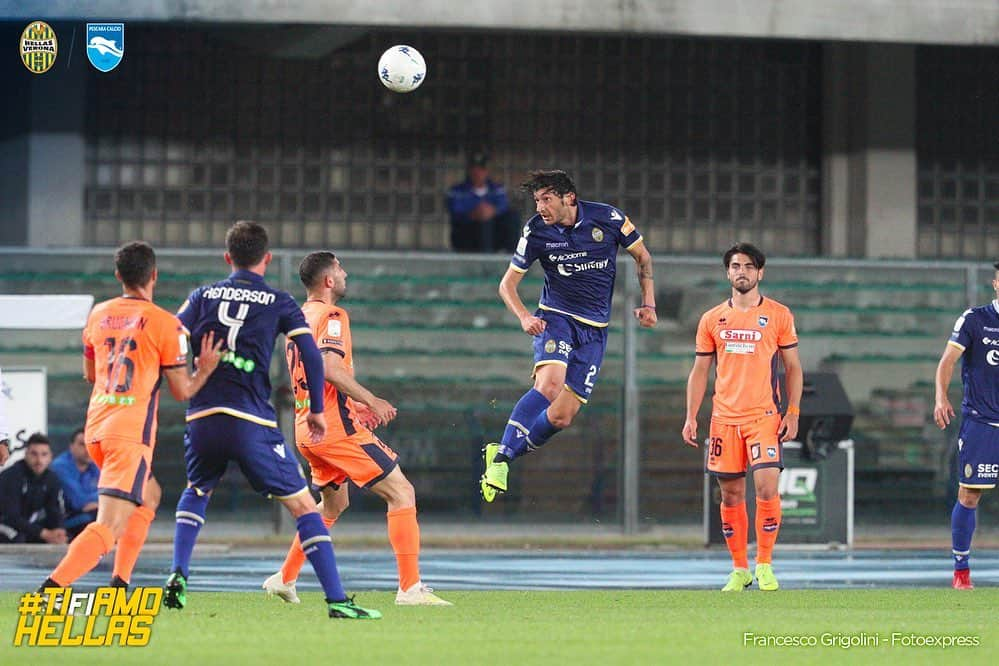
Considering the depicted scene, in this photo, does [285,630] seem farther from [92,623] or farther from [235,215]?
[235,215]

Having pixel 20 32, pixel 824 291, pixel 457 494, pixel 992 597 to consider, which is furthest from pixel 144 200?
pixel 992 597

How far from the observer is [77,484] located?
1833cm


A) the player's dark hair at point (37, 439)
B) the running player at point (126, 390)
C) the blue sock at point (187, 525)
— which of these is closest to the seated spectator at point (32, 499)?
the player's dark hair at point (37, 439)

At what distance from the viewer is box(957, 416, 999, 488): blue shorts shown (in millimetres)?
13172

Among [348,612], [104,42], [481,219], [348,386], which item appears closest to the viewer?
[348,612]

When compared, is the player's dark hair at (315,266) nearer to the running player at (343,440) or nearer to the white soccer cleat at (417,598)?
the running player at (343,440)

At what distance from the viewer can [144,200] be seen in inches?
873

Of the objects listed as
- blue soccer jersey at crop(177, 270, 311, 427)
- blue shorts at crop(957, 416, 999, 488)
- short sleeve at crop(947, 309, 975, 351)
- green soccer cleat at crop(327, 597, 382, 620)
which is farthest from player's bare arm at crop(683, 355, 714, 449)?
blue soccer jersey at crop(177, 270, 311, 427)

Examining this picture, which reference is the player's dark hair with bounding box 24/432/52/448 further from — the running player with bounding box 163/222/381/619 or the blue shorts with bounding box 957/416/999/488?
the blue shorts with bounding box 957/416/999/488

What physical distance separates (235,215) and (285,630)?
44.2 ft

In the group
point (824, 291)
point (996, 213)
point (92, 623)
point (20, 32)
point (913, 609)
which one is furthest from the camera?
point (996, 213)

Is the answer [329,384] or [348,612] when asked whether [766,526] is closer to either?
[329,384]

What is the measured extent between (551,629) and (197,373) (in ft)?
7.39

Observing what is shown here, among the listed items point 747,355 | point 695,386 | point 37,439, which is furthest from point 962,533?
point 37,439
